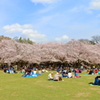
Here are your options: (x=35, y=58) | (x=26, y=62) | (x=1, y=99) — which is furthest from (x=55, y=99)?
(x=26, y=62)

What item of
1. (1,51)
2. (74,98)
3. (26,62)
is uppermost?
(1,51)

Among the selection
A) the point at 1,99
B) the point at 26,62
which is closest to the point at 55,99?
the point at 1,99

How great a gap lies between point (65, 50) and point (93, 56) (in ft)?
20.9

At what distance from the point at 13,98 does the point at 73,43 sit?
92.5 ft

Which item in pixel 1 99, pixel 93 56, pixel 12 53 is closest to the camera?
pixel 1 99

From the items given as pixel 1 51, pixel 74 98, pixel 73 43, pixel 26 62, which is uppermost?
pixel 73 43

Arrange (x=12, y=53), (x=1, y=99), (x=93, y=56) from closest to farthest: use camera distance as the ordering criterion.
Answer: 1. (x=1, y=99)
2. (x=12, y=53)
3. (x=93, y=56)

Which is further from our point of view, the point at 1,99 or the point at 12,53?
the point at 12,53

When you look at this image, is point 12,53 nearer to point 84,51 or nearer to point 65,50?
point 65,50

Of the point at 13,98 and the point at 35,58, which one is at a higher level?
the point at 35,58

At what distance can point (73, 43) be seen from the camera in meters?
A: 34.7

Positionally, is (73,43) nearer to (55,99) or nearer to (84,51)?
(84,51)

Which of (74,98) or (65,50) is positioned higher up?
(65,50)

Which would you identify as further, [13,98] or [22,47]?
[22,47]
